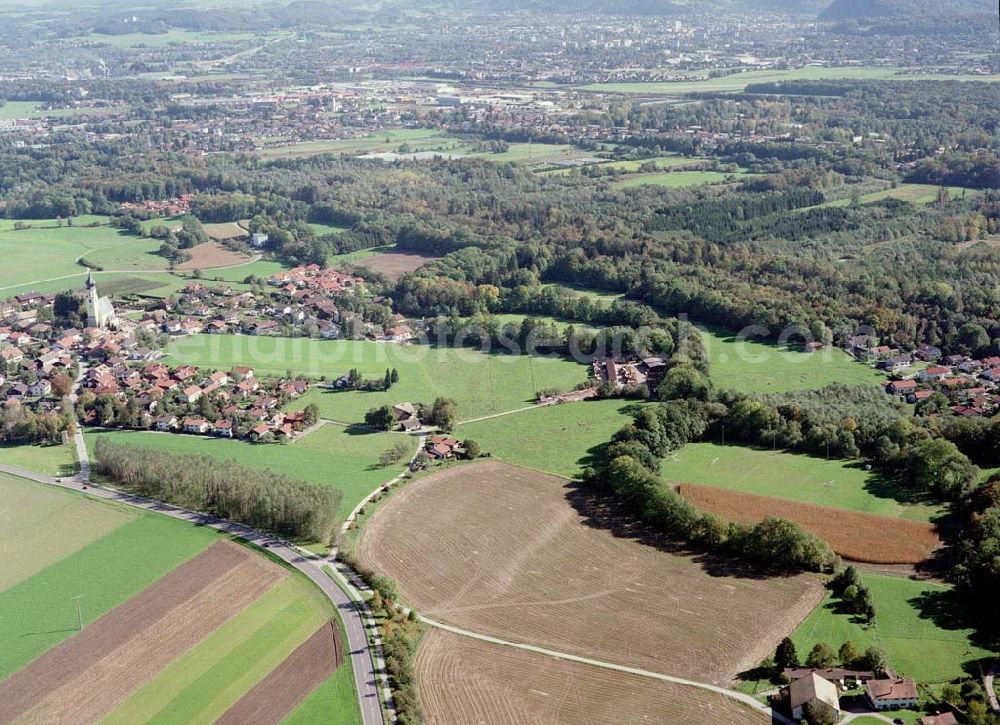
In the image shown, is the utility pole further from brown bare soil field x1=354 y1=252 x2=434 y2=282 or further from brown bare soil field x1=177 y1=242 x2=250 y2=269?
A: brown bare soil field x1=177 y1=242 x2=250 y2=269

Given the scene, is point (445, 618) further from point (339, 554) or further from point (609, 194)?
point (609, 194)

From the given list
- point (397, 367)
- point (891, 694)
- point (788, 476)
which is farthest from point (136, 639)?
point (397, 367)

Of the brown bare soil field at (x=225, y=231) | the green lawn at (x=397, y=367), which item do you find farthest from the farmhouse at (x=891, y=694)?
the brown bare soil field at (x=225, y=231)

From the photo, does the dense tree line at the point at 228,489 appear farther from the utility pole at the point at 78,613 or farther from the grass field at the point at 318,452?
the utility pole at the point at 78,613

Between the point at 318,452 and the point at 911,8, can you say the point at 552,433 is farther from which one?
the point at 911,8

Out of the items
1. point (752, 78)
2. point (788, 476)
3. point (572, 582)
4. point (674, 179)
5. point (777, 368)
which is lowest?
point (572, 582)
